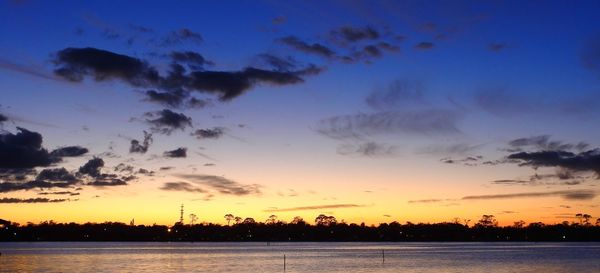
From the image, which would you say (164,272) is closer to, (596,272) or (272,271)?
(272,271)

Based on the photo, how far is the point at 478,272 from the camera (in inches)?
5089

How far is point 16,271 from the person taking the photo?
124500 millimetres

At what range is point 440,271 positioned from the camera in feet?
439

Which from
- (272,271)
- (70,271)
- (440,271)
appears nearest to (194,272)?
(272,271)

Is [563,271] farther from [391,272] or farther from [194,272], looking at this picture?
[194,272]

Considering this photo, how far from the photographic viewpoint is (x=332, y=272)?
13362 centimetres

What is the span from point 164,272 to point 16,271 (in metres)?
27.6

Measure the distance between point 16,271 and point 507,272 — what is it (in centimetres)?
9533

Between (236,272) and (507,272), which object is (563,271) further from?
(236,272)

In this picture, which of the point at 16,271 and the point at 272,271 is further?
the point at 272,271

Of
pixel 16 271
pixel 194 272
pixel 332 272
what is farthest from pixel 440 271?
pixel 16 271

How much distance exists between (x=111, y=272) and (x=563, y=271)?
9022cm

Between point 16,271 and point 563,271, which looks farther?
point 563,271

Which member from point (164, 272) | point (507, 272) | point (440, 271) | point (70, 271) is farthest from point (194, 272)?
point (507, 272)
